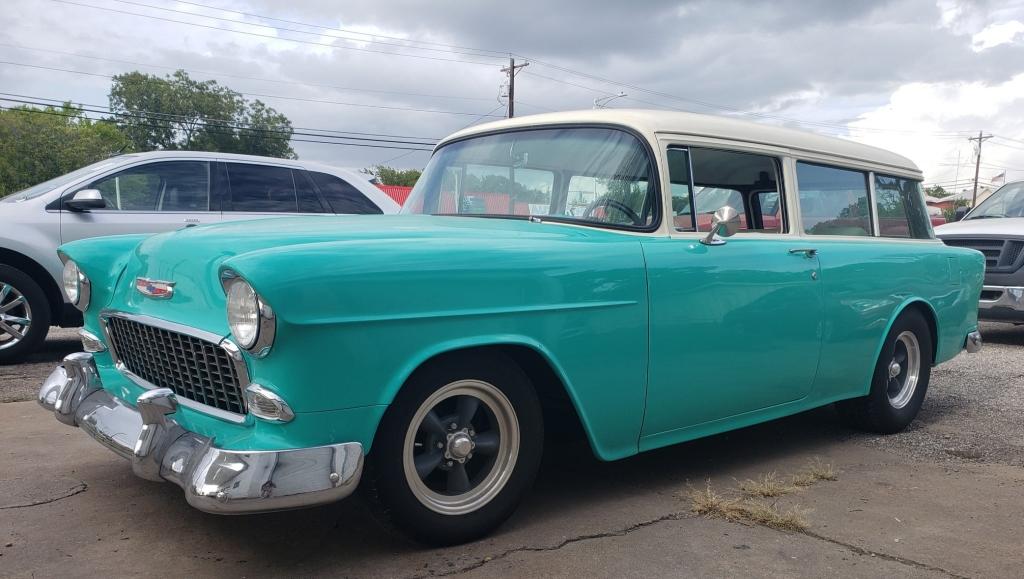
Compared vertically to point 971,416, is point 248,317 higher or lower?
higher

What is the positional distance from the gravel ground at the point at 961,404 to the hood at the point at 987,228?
1.20 meters

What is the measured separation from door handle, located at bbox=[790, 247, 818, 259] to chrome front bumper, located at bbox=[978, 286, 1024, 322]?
191 inches

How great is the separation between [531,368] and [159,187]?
4700 millimetres

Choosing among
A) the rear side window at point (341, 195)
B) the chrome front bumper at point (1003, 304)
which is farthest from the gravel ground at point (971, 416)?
the rear side window at point (341, 195)

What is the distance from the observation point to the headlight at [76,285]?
3.35 m

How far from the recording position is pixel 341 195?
7246mm

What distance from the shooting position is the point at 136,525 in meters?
2.98

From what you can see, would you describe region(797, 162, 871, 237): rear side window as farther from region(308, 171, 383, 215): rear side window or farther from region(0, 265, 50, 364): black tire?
region(0, 265, 50, 364): black tire

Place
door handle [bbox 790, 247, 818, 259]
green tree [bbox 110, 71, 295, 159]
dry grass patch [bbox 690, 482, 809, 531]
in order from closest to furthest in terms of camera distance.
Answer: dry grass patch [bbox 690, 482, 809, 531]
door handle [bbox 790, 247, 818, 259]
green tree [bbox 110, 71, 295, 159]

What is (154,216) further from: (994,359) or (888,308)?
(994,359)

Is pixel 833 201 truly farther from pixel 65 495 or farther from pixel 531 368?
pixel 65 495

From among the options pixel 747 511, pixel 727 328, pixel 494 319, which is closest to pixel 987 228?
pixel 727 328

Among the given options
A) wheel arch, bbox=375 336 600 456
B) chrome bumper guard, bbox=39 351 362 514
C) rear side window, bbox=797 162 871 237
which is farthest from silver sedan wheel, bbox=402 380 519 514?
rear side window, bbox=797 162 871 237

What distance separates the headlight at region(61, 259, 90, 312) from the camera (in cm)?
335
